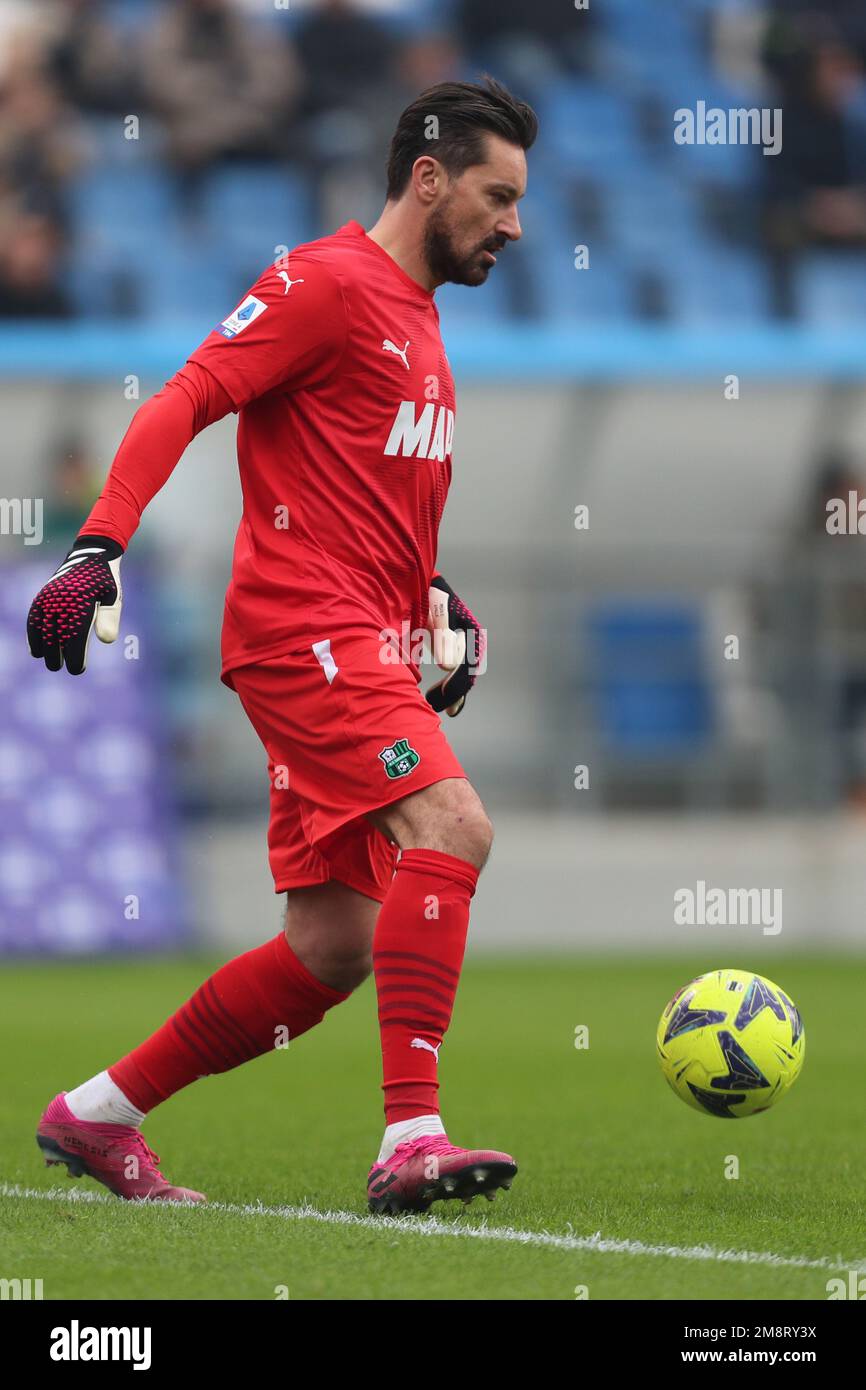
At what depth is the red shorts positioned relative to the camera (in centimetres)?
405

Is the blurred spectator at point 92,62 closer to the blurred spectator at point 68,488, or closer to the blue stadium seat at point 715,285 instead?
the blue stadium seat at point 715,285

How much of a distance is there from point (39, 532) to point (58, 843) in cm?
175

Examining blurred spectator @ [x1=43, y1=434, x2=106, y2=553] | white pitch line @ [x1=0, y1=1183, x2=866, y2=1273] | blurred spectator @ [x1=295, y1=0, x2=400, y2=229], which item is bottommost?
white pitch line @ [x1=0, y1=1183, x2=866, y2=1273]

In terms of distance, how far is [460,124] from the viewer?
435 centimetres

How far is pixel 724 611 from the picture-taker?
465 inches

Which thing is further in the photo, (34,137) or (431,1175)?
(34,137)

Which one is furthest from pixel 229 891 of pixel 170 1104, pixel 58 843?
pixel 170 1104

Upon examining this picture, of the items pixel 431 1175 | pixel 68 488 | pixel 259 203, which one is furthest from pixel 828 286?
pixel 431 1175

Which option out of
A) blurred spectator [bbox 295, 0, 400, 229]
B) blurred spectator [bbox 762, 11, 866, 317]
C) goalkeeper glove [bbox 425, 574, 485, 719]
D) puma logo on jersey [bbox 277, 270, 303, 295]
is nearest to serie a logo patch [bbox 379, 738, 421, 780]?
goalkeeper glove [bbox 425, 574, 485, 719]

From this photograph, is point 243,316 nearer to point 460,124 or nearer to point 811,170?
point 460,124

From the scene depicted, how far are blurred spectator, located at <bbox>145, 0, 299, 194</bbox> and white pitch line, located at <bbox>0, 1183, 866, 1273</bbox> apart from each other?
12113 millimetres

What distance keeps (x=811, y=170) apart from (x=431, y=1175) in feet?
41.4

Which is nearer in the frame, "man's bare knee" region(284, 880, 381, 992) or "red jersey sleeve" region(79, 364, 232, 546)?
"red jersey sleeve" region(79, 364, 232, 546)

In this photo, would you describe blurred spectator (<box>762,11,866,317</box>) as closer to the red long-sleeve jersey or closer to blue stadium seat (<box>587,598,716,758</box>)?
blue stadium seat (<box>587,598,716,758</box>)
